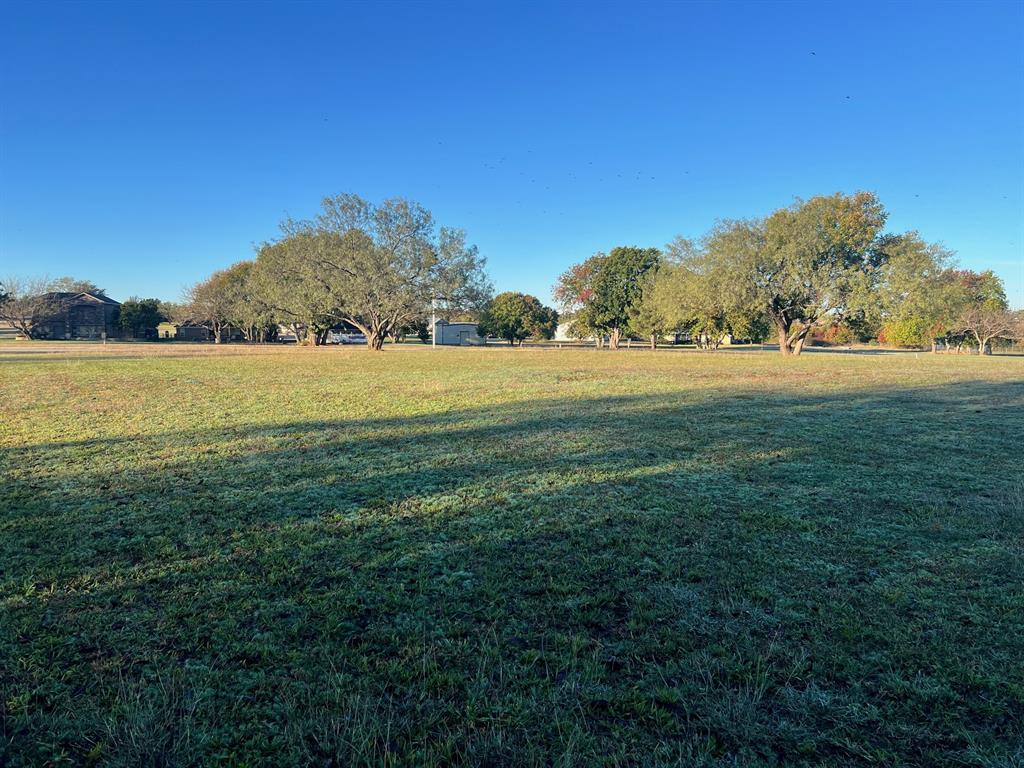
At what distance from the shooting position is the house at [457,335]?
81.3 m

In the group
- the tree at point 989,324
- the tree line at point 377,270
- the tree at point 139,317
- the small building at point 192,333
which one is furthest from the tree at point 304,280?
the tree at point 989,324

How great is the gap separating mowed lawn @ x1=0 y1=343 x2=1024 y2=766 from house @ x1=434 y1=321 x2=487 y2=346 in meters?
76.1

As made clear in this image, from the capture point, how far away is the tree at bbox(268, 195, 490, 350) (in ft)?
107

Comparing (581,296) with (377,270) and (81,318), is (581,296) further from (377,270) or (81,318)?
(81,318)

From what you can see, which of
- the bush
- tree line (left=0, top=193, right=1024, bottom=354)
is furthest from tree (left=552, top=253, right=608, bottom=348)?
the bush

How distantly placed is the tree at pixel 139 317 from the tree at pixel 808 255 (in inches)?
2729

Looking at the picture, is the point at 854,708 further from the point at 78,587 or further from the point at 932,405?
the point at 932,405

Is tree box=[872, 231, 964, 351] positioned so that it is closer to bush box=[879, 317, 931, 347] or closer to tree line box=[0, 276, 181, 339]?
bush box=[879, 317, 931, 347]

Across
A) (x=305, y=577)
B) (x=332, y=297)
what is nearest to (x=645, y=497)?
(x=305, y=577)

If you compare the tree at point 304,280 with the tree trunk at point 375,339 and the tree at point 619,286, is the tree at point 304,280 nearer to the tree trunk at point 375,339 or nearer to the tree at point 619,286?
the tree trunk at point 375,339

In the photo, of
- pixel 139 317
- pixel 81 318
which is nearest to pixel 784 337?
pixel 139 317

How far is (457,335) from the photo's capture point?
83438 millimetres

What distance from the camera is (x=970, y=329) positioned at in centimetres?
5103

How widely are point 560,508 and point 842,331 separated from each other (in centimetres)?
8632
